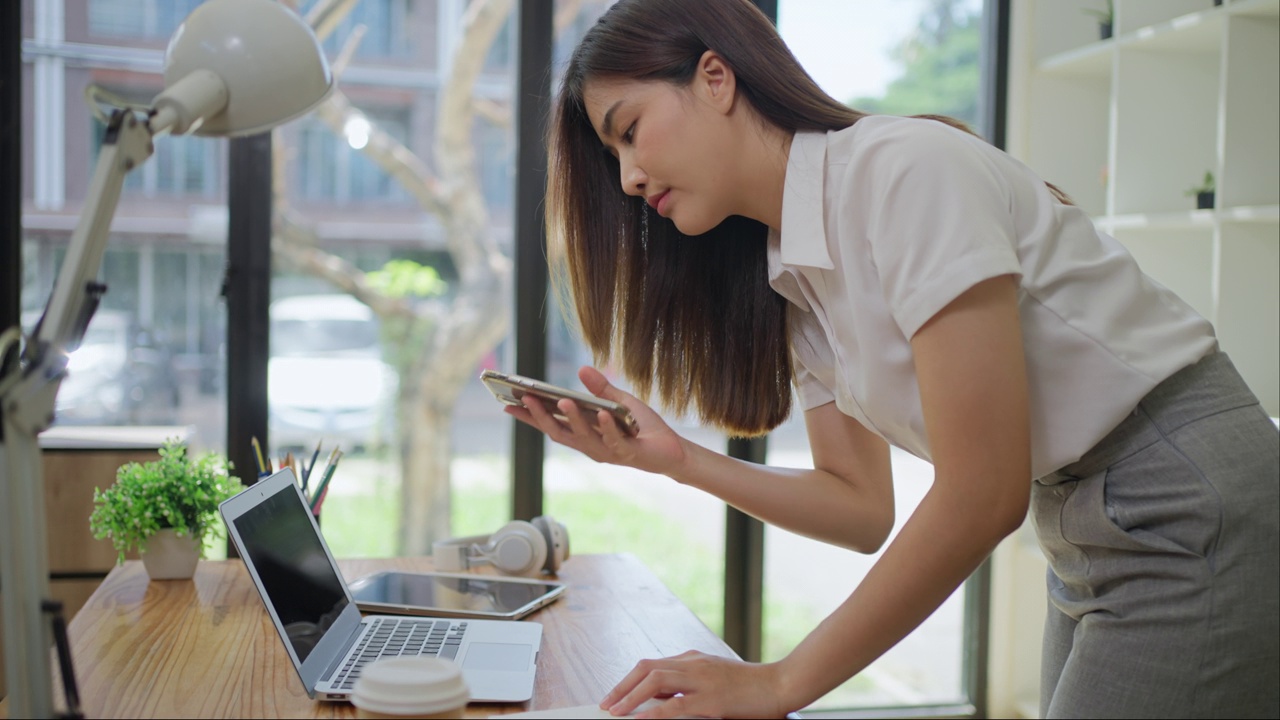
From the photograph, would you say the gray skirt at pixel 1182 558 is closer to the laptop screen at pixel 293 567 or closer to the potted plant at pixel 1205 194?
the laptop screen at pixel 293 567

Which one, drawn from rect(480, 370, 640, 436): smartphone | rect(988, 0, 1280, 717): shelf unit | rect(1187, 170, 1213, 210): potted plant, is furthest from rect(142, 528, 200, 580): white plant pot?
rect(1187, 170, 1213, 210): potted plant

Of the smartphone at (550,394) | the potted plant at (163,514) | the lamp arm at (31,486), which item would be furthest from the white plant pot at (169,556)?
the lamp arm at (31,486)

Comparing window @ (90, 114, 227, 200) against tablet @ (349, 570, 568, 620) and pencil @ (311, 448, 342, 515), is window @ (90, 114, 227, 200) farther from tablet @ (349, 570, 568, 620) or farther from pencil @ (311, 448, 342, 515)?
tablet @ (349, 570, 568, 620)

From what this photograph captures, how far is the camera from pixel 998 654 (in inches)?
103

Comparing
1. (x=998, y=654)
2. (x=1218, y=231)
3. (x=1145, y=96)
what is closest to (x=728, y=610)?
(x=998, y=654)

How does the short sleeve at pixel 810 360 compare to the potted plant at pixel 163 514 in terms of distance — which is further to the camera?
the potted plant at pixel 163 514

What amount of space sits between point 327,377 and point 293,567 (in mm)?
1188

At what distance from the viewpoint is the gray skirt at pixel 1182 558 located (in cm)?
93

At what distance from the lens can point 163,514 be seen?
1597 millimetres

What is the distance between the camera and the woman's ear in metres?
1.21

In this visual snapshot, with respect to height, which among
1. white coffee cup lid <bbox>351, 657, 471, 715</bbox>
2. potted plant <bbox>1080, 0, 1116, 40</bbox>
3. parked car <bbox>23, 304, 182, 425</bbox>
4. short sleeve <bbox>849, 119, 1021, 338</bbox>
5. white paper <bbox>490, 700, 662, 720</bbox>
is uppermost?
potted plant <bbox>1080, 0, 1116, 40</bbox>

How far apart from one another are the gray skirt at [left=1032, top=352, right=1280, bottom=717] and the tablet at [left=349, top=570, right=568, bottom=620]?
0.74 m

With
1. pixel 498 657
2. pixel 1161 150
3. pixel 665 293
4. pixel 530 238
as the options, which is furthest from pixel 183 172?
pixel 1161 150

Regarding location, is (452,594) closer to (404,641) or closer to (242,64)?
(404,641)
